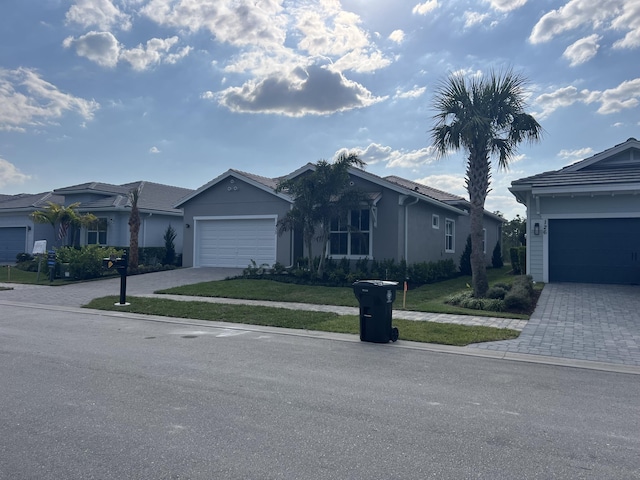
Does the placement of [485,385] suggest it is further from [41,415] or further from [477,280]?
[477,280]

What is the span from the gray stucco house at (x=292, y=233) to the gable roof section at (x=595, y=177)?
13.5 ft

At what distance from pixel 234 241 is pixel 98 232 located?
10106 millimetres

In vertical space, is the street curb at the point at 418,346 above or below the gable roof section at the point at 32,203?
below

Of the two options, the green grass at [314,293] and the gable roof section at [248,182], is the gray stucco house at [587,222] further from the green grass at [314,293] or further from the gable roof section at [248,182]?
the gable roof section at [248,182]

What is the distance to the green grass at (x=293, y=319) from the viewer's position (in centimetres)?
945

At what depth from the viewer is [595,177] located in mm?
16969

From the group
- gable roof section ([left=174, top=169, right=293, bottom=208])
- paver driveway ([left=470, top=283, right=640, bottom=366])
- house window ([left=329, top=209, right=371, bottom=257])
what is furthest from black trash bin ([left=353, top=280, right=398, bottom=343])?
gable roof section ([left=174, top=169, right=293, bottom=208])

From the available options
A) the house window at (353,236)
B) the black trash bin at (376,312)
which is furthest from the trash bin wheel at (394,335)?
the house window at (353,236)

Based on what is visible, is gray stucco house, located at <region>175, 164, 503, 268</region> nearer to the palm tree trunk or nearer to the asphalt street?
the palm tree trunk

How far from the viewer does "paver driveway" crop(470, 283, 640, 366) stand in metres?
8.41

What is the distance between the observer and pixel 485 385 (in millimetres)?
6312

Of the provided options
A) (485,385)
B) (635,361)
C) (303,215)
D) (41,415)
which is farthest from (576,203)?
(41,415)

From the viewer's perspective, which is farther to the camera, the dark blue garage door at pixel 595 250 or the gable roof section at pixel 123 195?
the gable roof section at pixel 123 195

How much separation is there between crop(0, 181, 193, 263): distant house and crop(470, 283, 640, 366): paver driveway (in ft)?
67.7
